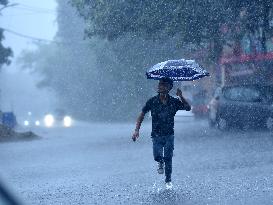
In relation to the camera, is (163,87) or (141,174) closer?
(163,87)

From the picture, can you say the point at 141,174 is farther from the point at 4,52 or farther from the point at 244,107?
the point at 4,52

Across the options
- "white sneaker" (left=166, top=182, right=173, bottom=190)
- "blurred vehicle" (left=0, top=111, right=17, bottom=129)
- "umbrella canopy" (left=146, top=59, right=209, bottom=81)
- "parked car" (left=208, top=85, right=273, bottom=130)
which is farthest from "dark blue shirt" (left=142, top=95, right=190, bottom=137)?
"blurred vehicle" (left=0, top=111, right=17, bottom=129)

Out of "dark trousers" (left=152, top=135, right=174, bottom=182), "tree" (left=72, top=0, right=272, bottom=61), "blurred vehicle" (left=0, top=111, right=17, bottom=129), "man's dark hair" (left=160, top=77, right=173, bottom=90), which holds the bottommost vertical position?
"blurred vehicle" (left=0, top=111, right=17, bottom=129)

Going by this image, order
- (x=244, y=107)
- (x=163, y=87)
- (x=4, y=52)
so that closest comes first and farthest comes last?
(x=163, y=87), (x=244, y=107), (x=4, y=52)

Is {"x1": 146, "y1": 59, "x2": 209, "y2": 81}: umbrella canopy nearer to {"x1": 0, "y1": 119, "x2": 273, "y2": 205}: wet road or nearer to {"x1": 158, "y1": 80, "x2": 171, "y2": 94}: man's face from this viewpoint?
{"x1": 158, "y1": 80, "x2": 171, "y2": 94}: man's face

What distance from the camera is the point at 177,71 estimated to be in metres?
8.50

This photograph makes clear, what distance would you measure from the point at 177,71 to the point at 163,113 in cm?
89

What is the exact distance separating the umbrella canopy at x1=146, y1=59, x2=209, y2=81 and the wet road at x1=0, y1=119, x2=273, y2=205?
1607mm

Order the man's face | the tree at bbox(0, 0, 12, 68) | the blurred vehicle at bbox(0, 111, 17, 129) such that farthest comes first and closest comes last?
the tree at bbox(0, 0, 12, 68), the blurred vehicle at bbox(0, 111, 17, 129), the man's face

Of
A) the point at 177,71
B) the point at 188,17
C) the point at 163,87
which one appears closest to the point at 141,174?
the point at 177,71

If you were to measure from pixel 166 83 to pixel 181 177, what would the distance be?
2.03 m

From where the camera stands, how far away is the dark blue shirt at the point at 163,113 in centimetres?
793

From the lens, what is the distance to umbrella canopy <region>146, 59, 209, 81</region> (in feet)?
27.7

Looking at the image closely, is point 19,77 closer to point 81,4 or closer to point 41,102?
point 41,102
